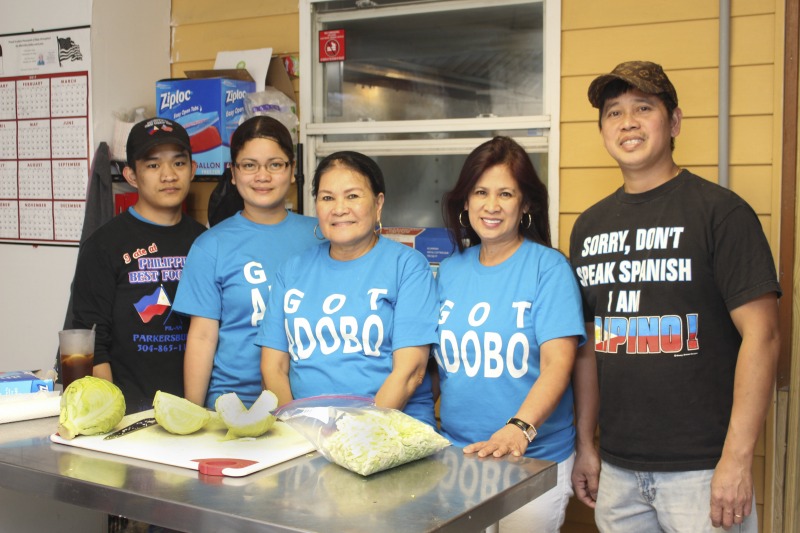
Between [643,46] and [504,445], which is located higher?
[643,46]

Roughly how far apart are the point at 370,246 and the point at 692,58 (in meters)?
1.37

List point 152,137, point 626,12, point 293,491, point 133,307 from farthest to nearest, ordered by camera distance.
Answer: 1. point 626,12
2. point 152,137
3. point 133,307
4. point 293,491

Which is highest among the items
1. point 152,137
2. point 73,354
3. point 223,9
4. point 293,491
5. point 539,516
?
point 223,9

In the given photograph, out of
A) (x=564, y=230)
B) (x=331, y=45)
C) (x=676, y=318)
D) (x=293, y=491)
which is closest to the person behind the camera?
(x=293, y=491)

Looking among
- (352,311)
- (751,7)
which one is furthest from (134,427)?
(751,7)

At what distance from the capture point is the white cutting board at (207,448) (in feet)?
5.24

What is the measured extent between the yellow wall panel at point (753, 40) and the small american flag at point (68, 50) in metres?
2.56

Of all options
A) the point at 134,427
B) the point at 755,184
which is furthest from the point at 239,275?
the point at 755,184

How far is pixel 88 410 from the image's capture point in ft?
5.92

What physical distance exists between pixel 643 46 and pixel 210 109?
5.55 ft

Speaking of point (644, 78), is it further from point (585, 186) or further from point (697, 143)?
point (585, 186)

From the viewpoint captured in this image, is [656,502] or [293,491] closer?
[293,491]

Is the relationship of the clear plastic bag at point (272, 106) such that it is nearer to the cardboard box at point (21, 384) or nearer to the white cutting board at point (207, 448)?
the cardboard box at point (21, 384)

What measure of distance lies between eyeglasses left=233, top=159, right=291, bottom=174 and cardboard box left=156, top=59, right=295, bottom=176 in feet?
3.20
